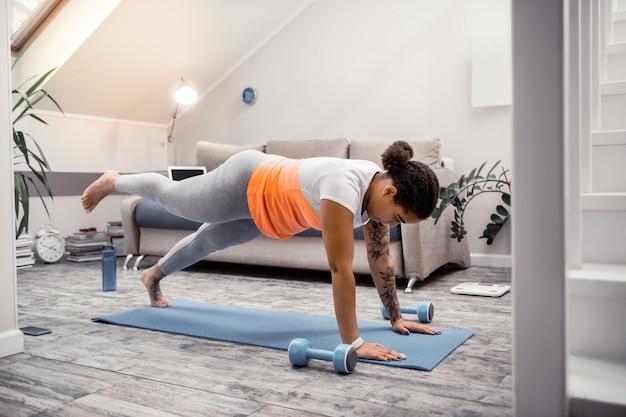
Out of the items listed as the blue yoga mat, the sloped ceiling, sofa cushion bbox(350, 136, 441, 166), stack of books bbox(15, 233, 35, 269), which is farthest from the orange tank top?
stack of books bbox(15, 233, 35, 269)

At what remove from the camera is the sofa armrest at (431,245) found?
3104mm

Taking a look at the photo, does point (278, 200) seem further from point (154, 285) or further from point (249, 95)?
point (249, 95)

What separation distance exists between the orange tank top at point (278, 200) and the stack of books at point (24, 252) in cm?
273

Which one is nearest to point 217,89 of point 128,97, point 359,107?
point 128,97

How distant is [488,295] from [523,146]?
1941mm

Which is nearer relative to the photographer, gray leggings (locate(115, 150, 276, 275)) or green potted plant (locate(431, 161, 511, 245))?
gray leggings (locate(115, 150, 276, 275))

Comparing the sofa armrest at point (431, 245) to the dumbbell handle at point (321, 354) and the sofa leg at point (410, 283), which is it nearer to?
the sofa leg at point (410, 283)

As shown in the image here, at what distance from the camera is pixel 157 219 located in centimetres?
394

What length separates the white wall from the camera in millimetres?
4023

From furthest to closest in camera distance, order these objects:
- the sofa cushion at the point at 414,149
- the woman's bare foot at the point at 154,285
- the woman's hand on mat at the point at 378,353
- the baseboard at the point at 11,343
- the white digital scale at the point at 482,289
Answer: the sofa cushion at the point at 414,149 < the white digital scale at the point at 482,289 < the woman's bare foot at the point at 154,285 < the baseboard at the point at 11,343 < the woman's hand on mat at the point at 378,353

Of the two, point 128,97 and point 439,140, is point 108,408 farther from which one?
point 128,97

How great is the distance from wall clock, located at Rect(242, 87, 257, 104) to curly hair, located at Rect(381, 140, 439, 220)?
3311 mm

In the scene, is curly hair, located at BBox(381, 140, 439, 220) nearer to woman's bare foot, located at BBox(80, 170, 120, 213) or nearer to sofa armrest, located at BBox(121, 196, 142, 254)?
woman's bare foot, located at BBox(80, 170, 120, 213)

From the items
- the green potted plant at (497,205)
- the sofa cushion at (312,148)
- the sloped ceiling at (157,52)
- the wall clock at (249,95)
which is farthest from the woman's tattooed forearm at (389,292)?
the wall clock at (249,95)
